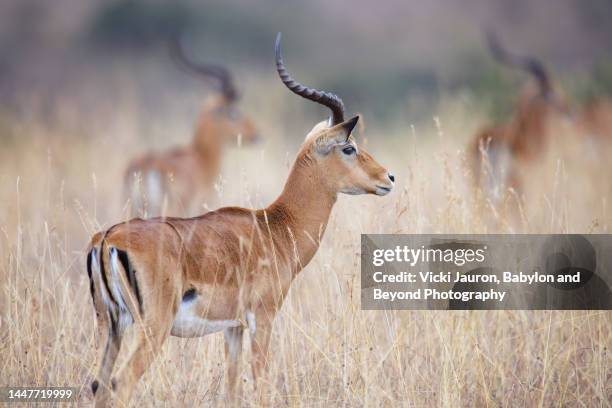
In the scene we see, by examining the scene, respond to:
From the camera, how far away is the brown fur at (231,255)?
14.1 feet

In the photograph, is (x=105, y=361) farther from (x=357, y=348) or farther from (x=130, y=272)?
(x=357, y=348)

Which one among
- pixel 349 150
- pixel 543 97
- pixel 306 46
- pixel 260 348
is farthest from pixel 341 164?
pixel 306 46

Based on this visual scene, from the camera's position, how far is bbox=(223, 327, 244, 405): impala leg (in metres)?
4.89

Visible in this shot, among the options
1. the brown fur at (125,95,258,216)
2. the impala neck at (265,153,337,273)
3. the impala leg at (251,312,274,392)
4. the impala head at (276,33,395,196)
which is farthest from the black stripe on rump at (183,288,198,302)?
the brown fur at (125,95,258,216)

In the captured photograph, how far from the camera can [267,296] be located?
4.96 metres

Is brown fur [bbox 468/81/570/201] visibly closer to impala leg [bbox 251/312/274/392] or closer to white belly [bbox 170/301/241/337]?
impala leg [bbox 251/312/274/392]

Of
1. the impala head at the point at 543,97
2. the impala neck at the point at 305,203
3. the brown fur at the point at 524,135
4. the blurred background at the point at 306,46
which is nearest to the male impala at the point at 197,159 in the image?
the brown fur at the point at 524,135

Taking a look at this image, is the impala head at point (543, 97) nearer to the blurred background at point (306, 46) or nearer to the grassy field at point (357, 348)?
the blurred background at point (306, 46)

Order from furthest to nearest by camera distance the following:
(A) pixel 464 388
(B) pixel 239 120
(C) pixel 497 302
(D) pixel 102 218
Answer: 1. (B) pixel 239 120
2. (D) pixel 102 218
3. (C) pixel 497 302
4. (A) pixel 464 388

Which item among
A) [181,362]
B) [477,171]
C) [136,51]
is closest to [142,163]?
[477,171]

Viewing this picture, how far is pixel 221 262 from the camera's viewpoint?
4730 mm

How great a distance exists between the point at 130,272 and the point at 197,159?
666 centimetres

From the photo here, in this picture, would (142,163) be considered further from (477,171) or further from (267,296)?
(267,296)

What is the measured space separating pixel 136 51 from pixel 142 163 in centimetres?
1684
